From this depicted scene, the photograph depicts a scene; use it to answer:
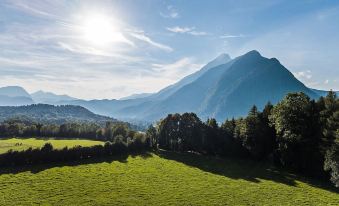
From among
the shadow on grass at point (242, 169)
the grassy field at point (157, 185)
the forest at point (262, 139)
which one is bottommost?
the grassy field at point (157, 185)

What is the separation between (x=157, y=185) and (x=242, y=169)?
29811 mm

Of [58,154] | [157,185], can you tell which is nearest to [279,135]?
[157,185]

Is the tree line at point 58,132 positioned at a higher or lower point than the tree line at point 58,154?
higher

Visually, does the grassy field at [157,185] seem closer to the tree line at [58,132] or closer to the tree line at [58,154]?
the tree line at [58,154]

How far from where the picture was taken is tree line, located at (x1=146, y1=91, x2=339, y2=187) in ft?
260

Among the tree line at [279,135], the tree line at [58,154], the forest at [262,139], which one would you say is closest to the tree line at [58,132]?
the forest at [262,139]

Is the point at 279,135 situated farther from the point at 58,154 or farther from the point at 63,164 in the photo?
the point at 58,154

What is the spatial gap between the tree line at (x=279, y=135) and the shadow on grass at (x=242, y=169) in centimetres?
376

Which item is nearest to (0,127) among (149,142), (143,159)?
(149,142)

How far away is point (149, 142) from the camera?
395ft

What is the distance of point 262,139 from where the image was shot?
3949 inches

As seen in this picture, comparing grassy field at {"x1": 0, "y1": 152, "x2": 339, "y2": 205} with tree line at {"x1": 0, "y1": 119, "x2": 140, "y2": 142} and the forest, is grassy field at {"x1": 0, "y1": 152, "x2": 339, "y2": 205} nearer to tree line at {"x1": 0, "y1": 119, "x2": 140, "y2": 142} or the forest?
the forest

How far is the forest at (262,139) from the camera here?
80.4 metres

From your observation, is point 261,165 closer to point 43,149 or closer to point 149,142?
point 149,142
